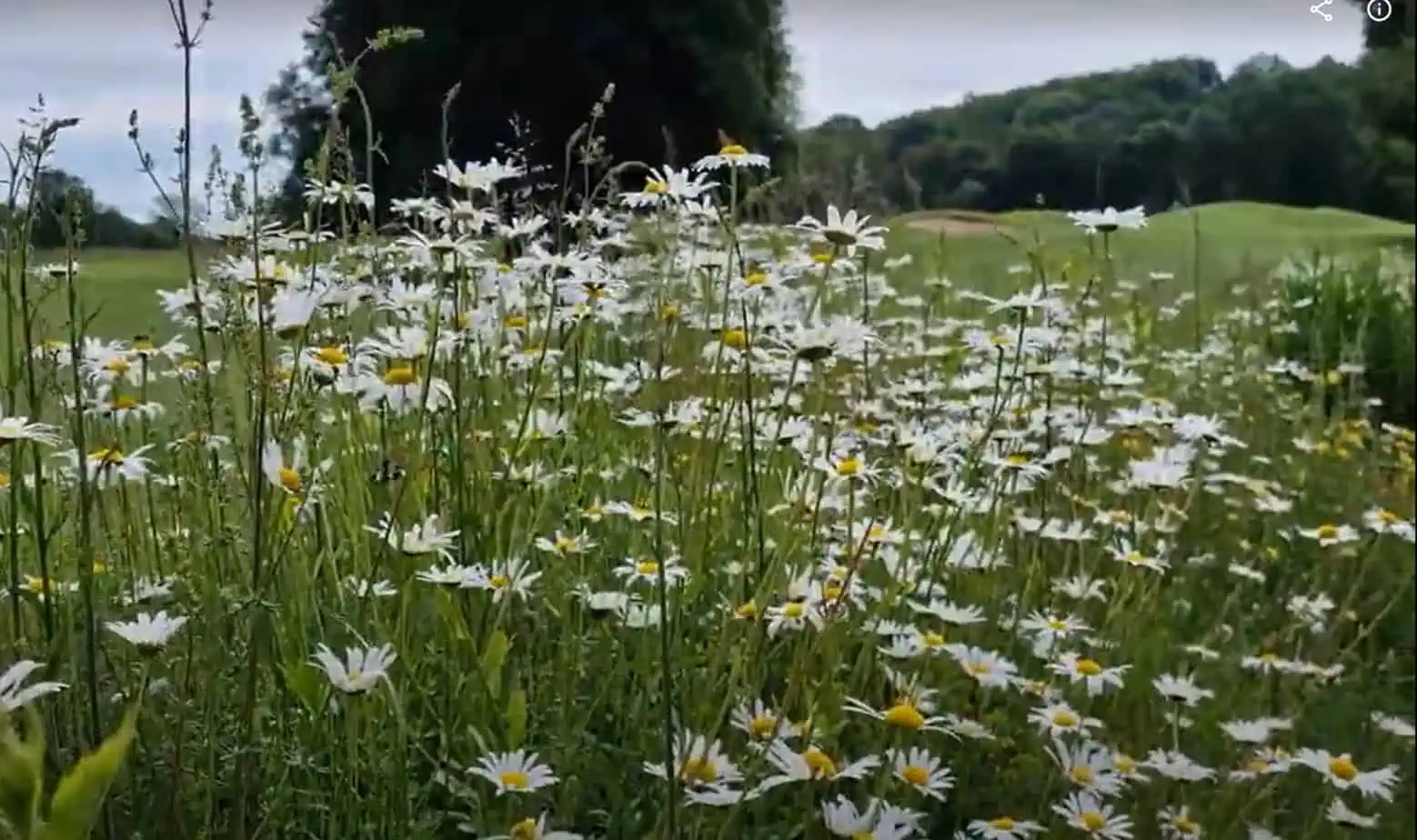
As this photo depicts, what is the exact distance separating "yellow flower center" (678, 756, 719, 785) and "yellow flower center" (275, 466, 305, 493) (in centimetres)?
23

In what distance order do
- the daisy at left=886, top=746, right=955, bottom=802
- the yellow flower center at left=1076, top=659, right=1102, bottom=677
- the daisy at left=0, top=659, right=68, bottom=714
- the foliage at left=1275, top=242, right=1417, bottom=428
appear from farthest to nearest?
the foliage at left=1275, top=242, right=1417, bottom=428
the yellow flower center at left=1076, top=659, right=1102, bottom=677
the daisy at left=886, top=746, right=955, bottom=802
the daisy at left=0, top=659, right=68, bottom=714

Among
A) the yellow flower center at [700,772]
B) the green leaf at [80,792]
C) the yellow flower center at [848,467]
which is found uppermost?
the yellow flower center at [848,467]

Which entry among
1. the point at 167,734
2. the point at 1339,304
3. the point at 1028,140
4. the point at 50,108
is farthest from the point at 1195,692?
the point at 50,108

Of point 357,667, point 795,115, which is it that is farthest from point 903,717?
point 795,115

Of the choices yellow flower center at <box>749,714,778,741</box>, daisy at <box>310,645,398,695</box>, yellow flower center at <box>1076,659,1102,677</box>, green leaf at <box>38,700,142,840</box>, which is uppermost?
green leaf at <box>38,700,142,840</box>

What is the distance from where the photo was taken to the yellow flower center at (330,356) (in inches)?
26.6

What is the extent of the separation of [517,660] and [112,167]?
0.33m

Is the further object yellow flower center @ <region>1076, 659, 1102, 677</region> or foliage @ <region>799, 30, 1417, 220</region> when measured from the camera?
foliage @ <region>799, 30, 1417, 220</region>

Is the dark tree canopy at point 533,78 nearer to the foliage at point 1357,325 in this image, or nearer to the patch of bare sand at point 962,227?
the patch of bare sand at point 962,227

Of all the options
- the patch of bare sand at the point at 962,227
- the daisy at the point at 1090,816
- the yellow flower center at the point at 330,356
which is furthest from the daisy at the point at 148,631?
the patch of bare sand at the point at 962,227

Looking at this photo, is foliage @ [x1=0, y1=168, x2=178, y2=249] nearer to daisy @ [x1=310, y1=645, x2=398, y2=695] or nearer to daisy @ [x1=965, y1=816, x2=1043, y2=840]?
daisy @ [x1=310, y1=645, x2=398, y2=695]

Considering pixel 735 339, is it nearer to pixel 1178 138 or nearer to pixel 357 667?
pixel 357 667

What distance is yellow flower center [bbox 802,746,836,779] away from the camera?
0.66 metres

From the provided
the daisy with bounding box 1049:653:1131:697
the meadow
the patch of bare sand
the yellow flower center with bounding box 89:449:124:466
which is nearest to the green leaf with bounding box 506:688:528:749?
the meadow
